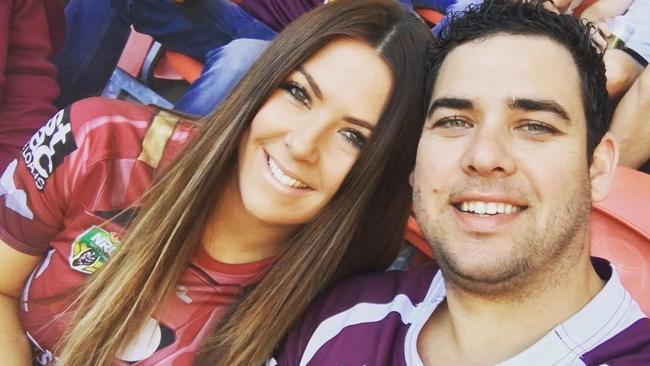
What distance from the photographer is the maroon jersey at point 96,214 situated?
1.37m

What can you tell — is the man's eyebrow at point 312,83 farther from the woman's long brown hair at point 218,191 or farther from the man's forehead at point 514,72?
the man's forehead at point 514,72

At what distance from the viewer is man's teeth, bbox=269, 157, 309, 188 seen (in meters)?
1.31

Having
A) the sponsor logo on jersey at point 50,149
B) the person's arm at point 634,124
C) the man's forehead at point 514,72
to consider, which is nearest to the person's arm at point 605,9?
the person's arm at point 634,124

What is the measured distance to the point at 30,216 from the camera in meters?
1.40

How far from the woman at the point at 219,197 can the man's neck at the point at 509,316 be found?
32 cm

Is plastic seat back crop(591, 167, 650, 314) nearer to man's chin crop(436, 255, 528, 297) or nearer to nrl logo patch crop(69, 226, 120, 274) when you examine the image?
man's chin crop(436, 255, 528, 297)

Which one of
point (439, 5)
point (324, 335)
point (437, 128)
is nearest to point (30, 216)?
point (324, 335)

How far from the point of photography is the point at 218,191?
1.43 m

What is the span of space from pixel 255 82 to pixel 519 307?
0.68m

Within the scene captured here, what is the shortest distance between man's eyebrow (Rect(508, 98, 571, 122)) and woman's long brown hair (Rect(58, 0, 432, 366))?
10.4 inches

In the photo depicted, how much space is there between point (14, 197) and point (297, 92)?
665mm

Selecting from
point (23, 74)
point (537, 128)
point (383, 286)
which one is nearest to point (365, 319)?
point (383, 286)

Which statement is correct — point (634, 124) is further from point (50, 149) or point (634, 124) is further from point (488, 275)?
point (50, 149)

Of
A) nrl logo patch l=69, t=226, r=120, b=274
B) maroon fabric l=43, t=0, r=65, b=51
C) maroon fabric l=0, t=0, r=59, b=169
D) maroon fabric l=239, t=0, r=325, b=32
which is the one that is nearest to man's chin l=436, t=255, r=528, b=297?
nrl logo patch l=69, t=226, r=120, b=274
